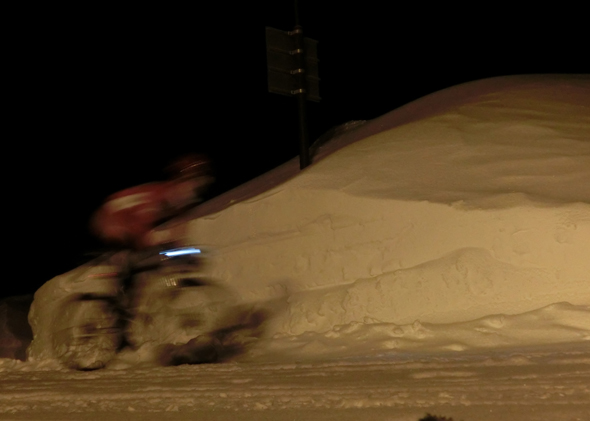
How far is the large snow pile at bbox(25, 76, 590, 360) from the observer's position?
6.25 metres

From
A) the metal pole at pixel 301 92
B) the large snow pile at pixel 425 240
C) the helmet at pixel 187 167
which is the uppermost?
the metal pole at pixel 301 92

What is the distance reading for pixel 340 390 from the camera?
4465mm

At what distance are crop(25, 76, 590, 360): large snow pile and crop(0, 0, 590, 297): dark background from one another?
11.6 meters

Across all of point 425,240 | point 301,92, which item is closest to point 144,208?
point 425,240

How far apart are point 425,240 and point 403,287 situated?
61 centimetres

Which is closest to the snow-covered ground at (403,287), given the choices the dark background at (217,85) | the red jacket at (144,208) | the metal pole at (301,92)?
the metal pole at (301,92)

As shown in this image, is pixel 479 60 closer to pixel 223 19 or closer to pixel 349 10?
pixel 349 10

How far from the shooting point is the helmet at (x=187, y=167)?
20.2ft

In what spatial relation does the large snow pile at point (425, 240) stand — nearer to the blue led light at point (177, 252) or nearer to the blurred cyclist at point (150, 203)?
the blue led light at point (177, 252)

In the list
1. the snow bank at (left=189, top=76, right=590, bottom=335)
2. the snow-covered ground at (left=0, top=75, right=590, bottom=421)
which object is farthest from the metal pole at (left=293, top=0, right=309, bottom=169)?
the snow bank at (left=189, top=76, right=590, bottom=335)

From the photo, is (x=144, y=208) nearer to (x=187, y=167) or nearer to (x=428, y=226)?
(x=187, y=167)

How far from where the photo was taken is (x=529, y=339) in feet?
18.1

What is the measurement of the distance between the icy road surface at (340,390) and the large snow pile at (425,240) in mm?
791

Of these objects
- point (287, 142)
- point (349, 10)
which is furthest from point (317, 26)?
point (287, 142)
